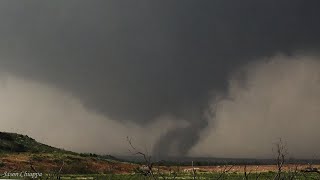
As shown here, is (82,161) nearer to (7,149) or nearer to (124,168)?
(124,168)

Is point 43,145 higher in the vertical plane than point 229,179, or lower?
higher

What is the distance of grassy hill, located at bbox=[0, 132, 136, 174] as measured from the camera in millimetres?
68656

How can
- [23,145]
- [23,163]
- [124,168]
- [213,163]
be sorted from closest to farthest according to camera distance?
1. [23,163]
2. [124,168]
3. [23,145]
4. [213,163]

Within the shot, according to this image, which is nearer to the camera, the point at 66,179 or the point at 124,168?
the point at 66,179

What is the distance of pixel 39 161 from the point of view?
7506cm

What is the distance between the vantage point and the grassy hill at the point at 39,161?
68.7 metres

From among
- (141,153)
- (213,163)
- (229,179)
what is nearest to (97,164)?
(229,179)

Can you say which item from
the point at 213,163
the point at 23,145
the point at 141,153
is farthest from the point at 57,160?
the point at 141,153

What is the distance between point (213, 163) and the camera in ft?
409

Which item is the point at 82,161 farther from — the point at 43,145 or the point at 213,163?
the point at 213,163

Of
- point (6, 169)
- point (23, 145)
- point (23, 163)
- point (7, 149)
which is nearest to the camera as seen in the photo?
point (6, 169)

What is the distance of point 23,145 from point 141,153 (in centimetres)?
9542

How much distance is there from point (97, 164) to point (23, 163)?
15813 mm

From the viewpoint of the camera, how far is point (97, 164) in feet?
270
